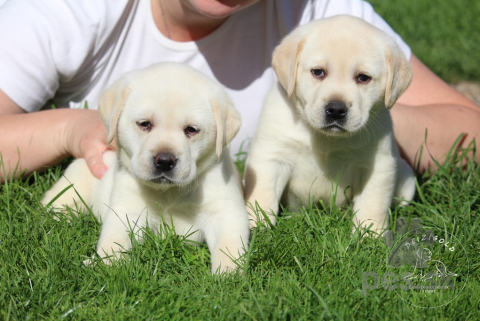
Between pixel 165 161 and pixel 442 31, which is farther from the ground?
pixel 165 161

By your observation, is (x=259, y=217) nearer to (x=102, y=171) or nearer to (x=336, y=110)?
(x=336, y=110)

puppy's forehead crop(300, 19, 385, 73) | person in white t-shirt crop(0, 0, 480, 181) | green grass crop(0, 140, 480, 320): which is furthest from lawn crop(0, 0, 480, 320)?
puppy's forehead crop(300, 19, 385, 73)

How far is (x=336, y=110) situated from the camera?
3.12 metres

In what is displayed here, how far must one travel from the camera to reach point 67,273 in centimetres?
266

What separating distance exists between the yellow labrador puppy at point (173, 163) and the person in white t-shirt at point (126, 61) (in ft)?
1.95

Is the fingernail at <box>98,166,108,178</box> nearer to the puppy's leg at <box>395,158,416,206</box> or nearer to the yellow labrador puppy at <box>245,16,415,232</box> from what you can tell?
the yellow labrador puppy at <box>245,16,415,232</box>

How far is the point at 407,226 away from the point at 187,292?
5.05ft

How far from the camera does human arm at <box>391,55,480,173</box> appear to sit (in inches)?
173

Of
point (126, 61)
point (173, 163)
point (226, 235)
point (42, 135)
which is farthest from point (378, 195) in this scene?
point (42, 135)

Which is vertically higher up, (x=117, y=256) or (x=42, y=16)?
(x=42, y=16)

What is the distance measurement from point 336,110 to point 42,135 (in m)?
2.10

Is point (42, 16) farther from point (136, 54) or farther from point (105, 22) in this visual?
point (136, 54)

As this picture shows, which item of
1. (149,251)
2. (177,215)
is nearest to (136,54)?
(177,215)

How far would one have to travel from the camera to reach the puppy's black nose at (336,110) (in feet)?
10.2
